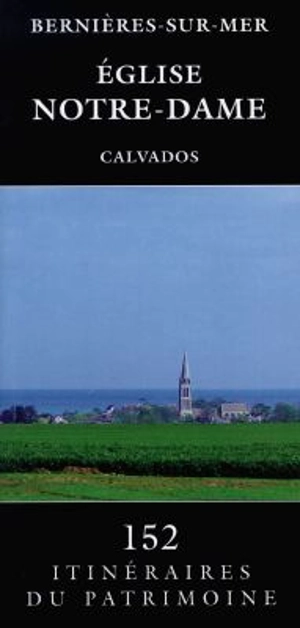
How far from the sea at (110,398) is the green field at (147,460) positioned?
0.07m

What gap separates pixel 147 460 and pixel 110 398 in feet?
0.80

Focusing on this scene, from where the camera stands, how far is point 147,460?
6.73 meters

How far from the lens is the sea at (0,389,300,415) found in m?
6.64

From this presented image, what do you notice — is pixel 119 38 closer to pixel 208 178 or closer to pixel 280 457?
pixel 208 178

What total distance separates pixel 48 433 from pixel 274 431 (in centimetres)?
74

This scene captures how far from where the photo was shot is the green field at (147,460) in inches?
263

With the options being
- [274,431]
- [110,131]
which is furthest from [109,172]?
[274,431]

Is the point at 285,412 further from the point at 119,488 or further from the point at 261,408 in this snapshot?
the point at 119,488
